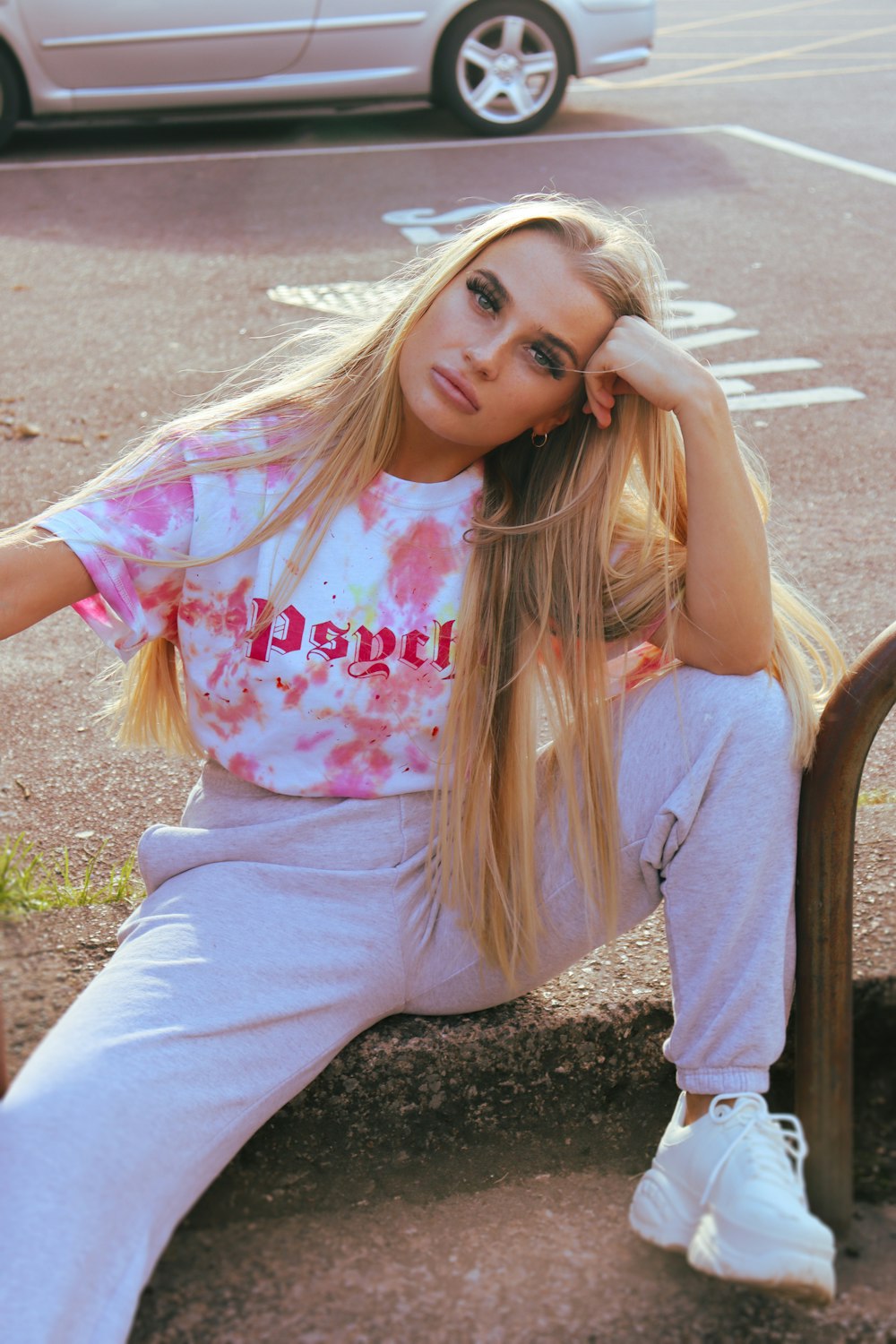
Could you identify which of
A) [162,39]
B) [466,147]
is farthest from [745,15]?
[162,39]

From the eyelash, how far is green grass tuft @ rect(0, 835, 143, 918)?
1.11 metres

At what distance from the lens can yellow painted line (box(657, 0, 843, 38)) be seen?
1514cm

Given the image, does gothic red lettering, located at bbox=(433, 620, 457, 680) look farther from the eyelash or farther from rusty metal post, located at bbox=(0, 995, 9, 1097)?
rusty metal post, located at bbox=(0, 995, 9, 1097)

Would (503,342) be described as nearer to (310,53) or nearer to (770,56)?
(310,53)

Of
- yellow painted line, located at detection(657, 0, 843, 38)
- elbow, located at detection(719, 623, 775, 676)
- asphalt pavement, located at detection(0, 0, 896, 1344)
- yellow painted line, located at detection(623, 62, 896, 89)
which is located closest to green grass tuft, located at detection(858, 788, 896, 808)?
asphalt pavement, located at detection(0, 0, 896, 1344)

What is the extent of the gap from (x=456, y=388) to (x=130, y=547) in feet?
1.68

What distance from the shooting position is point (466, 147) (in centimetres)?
866

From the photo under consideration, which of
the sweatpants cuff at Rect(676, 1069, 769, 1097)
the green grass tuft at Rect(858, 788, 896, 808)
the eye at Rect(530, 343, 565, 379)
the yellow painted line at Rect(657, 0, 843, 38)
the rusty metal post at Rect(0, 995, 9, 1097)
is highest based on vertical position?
the yellow painted line at Rect(657, 0, 843, 38)

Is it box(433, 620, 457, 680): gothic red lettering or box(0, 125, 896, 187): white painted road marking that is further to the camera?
box(0, 125, 896, 187): white painted road marking

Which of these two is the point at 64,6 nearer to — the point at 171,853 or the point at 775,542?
the point at 775,542

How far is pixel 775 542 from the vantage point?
4.12 m

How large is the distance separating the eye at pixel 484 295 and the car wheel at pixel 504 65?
704 cm

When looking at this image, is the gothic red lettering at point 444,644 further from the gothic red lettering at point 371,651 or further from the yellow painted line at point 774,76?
the yellow painted line at point 774,76

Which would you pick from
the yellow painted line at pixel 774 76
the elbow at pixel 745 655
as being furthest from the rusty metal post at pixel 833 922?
the yellow painted line at pixel 774 76
